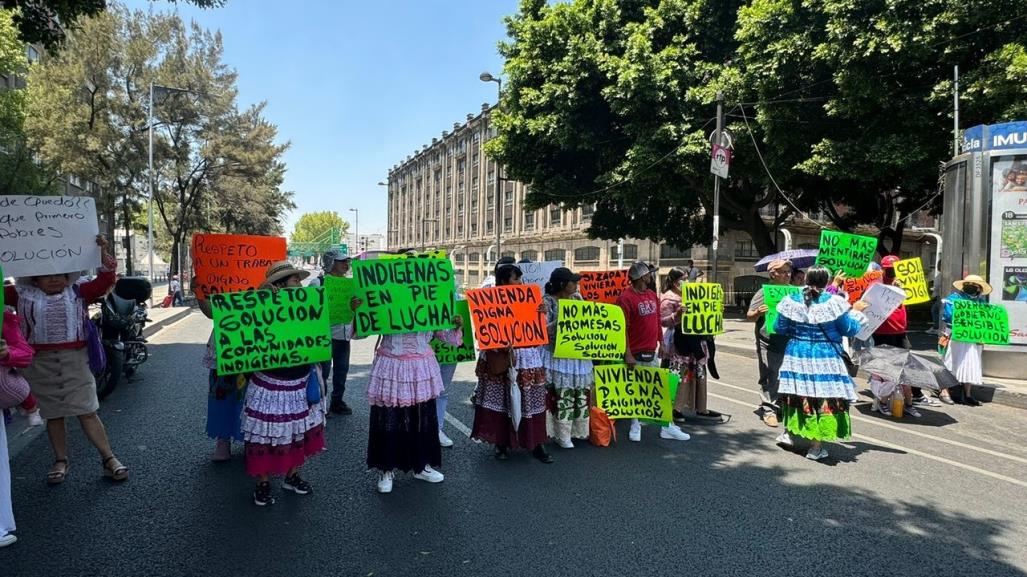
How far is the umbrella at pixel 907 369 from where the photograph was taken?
6.62 m

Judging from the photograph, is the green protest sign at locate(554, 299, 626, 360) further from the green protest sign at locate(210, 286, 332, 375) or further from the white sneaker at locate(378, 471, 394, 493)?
the green protest sign at locate(210, 286, 332, 375)

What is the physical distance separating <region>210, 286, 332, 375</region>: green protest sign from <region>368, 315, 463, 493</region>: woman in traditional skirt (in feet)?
1.61

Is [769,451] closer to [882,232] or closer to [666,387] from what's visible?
[666,387]

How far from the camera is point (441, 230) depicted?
6894cm

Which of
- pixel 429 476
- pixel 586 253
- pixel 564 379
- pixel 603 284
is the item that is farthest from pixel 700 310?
pixel 586 253

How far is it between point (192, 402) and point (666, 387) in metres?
5.55

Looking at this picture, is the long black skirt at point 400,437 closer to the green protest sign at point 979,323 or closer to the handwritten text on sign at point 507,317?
the handwritten text on sign at point 507,317

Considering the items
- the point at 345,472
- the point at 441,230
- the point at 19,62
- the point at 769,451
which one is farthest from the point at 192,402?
the point at 441,230

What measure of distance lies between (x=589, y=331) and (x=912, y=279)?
18.4 feet

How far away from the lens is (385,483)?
4.46 meters

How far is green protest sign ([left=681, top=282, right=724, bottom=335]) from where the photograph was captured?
6.29 metres

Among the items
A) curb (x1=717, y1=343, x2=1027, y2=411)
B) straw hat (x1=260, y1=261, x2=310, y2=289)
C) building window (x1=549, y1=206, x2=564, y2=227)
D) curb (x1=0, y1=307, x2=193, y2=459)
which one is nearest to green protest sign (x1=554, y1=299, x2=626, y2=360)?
straw hat (x1=260, y1=261, x2=310, y2=289)

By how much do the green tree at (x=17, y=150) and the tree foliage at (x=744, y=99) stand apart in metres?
16.7

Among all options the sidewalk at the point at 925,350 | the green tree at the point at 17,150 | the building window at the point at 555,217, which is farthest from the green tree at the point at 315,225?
the sidewalk at the point at 925,350
